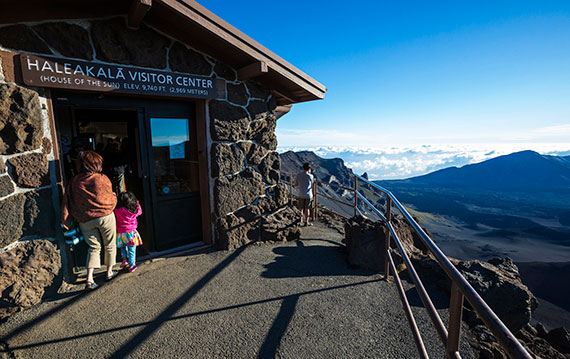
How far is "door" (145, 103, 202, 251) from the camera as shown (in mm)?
4219

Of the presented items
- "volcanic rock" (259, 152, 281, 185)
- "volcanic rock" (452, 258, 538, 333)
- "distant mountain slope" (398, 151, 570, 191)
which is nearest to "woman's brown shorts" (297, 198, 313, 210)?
"volcanic rock" (259, 152, 281, 185)

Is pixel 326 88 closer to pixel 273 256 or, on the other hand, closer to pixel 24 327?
pixel 273 256

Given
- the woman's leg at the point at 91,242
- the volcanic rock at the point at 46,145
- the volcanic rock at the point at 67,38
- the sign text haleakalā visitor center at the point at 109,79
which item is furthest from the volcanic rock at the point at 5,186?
the volcanic rock at the point at 67,38

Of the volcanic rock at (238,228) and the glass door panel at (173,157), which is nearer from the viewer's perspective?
the glass door panel at (173,157)

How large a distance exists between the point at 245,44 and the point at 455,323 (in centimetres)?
401

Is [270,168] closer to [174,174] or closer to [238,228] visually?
[238,228]

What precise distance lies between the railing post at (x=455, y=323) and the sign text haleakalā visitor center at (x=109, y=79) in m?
3.90

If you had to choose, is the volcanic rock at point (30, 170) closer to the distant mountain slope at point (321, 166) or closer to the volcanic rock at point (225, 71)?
the volcanic rock at point (225, 71)

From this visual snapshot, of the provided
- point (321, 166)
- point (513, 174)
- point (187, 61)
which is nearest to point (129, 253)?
point (187, 61)

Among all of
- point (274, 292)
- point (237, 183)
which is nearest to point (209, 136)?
point (237, 183)

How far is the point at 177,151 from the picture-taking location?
4496mm

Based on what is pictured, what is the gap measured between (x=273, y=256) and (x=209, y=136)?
2124 mm

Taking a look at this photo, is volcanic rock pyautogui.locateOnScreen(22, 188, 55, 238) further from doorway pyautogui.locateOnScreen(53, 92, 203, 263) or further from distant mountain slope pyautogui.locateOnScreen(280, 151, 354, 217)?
distant mountain slope pyautogui.locateOnScreen(280, 151, 354, 217)

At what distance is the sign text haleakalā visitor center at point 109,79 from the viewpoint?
3.07m
